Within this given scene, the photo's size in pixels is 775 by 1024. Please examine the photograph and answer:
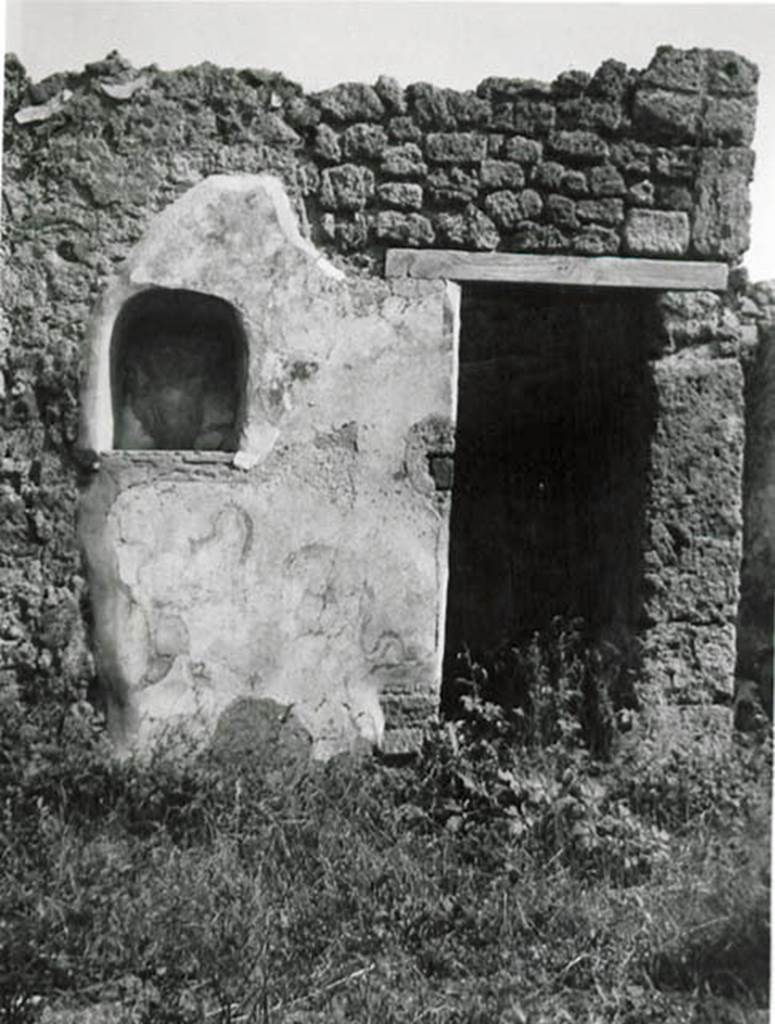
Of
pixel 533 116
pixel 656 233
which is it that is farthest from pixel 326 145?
pixel 656 233

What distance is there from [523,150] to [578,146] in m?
0.21

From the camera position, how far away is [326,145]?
5355mm

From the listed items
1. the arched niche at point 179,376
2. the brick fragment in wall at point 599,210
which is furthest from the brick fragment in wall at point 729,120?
the arched niche at point 179,376

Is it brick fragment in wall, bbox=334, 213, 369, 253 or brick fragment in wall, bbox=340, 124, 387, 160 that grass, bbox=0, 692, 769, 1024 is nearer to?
brick fragment in wall, bbox=334, 213, 369, 253

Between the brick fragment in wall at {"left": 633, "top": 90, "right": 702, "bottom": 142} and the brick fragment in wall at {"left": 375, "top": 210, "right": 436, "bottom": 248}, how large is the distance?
893 millimetres

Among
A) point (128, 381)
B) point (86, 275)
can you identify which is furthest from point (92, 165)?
point (128, 381)

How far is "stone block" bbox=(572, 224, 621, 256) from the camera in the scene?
18.1ft

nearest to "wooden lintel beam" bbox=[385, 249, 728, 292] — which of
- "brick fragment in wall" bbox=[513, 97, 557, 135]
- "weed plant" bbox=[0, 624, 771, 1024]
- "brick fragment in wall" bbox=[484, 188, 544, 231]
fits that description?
"brick fragment in wall" bbox=[484, 188, 544, 231]

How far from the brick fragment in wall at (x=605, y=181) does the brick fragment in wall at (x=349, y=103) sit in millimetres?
825

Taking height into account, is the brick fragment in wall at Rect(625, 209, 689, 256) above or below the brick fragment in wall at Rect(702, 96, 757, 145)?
below

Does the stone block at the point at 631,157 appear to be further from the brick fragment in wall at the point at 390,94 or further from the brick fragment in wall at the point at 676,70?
the brick fragment in wall at the point at 390,94

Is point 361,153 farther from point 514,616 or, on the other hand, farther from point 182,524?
point 514,616

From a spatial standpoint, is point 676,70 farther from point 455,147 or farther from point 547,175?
point 455,147

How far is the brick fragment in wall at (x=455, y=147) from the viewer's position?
17.8ft
